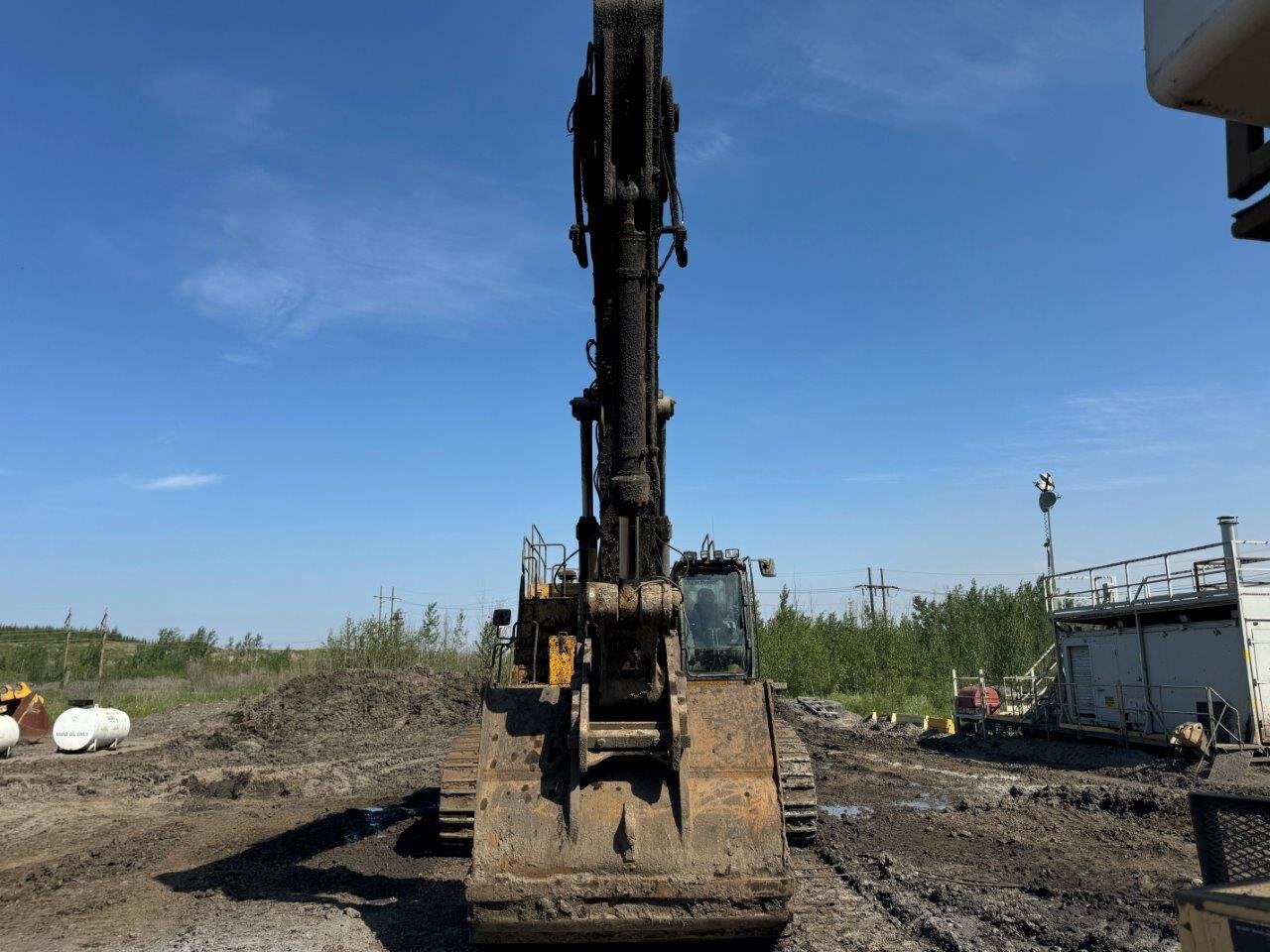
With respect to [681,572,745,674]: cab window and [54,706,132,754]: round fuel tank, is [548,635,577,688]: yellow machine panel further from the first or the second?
[54,706,132,754]: round fuel tank

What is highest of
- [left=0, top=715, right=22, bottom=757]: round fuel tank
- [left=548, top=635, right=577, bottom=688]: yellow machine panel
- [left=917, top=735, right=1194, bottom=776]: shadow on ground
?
[left=548, top=635, right=577, bottom=688]: yellow machine panel

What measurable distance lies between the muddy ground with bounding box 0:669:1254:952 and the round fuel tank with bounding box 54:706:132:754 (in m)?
0.55

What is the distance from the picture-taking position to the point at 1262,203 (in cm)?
290

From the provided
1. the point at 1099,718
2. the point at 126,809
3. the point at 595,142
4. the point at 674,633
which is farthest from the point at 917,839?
the point at 1099,718

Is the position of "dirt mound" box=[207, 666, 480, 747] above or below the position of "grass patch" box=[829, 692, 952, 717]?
above

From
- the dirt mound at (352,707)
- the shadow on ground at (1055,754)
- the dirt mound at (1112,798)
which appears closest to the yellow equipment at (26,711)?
the dirt mound at (352,707)

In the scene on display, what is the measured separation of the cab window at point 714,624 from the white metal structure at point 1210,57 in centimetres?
984

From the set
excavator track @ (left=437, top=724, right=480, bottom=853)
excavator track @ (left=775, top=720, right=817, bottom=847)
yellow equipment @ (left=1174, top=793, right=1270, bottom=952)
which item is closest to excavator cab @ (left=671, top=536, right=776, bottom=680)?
excavator track @ (left=775, top=720, right=817, bottom=847)

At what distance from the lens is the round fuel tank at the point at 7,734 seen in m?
18.7

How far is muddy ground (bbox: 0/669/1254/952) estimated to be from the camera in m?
6.65

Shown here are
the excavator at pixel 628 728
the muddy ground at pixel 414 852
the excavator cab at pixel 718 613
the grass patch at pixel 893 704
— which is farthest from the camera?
the grass patch at pixel 893 704

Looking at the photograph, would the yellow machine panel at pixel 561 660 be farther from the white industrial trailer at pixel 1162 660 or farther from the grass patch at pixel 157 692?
the grass patch at pixel 157 692

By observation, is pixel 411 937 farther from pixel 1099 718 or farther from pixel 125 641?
pixel 125 641

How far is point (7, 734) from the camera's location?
18812 mm
